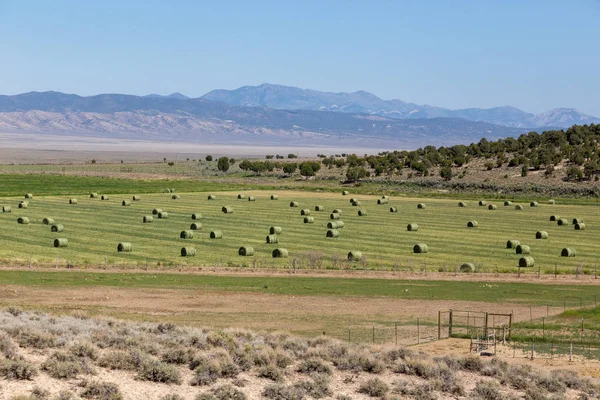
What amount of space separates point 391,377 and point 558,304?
21.5m

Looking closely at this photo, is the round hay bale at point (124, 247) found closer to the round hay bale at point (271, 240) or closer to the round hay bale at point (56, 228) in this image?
the round hay bale at point (271, 240)

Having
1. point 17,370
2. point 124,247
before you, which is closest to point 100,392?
point 17,370

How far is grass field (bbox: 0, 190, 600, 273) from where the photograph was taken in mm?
58638

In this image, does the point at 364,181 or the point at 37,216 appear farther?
the point at 364,181

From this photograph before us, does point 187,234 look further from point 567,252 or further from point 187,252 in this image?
point 567,252

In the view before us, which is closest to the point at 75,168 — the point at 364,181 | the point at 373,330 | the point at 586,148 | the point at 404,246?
the point at 364,181

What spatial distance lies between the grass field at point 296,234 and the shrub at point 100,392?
1317 inches

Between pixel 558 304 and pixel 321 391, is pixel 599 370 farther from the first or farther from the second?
pixel 558 304

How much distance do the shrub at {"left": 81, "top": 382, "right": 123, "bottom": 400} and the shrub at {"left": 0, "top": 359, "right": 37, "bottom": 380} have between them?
142 cm

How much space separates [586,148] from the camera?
150 meters

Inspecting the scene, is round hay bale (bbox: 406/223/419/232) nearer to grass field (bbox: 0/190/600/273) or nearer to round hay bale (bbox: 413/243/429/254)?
grass field (bbox: 0/190/600/273)

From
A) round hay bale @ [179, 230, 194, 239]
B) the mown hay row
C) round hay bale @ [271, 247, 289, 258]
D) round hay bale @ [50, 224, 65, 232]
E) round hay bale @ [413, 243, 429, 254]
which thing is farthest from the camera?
round hay bale @ [50, 224, 65, 232]

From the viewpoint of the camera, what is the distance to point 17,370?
22844 millimetres

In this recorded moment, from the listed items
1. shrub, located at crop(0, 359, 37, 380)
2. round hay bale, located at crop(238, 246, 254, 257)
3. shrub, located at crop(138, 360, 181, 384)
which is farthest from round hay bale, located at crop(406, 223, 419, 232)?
shrub, located at crop(0, 359, 37, 380)
